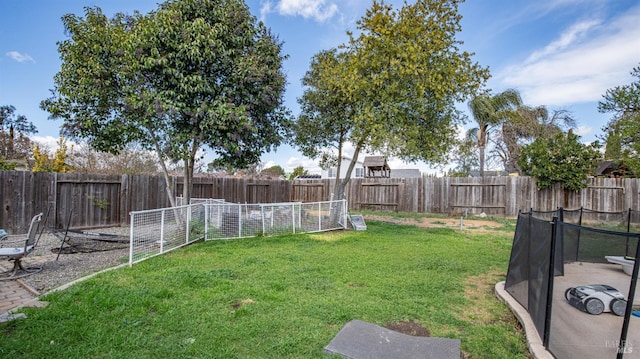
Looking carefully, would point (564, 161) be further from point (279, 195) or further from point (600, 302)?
point (279, 195)

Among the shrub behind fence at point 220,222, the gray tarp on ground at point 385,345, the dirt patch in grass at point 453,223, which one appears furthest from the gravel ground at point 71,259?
the dirt patch in grass at point 453,223

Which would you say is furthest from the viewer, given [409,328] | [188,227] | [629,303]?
[188,227]

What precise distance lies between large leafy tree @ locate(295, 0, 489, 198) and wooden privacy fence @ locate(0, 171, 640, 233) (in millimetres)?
3405

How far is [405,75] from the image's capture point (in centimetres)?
841

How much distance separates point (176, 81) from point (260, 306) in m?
5.27

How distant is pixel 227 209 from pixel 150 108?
114 inches

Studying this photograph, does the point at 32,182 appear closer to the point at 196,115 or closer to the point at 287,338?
the point at 196,115

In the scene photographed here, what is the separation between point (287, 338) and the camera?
2.92 meters

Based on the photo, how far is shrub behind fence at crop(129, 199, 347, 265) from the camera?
19.2 feet

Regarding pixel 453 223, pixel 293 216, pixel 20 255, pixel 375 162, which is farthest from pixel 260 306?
pixel 375 162

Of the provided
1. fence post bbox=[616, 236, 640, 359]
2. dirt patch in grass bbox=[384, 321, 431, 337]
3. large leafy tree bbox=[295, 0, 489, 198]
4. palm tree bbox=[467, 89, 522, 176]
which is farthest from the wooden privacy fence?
palm tree bbox=[467, 89, 522, 176]

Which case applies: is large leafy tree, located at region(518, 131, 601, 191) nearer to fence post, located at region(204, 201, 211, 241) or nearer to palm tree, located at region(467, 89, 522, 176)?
palm tree, located at region(467, 89, 522, 176)

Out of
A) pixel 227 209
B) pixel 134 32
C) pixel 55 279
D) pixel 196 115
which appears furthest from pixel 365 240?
pixel 134 32

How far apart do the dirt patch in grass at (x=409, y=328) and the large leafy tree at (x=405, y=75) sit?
18.6 ft
